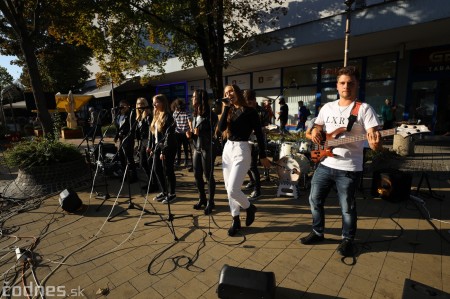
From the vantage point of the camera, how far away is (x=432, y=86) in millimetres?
10492

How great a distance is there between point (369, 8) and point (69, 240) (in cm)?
1053

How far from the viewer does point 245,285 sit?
2.22 metres

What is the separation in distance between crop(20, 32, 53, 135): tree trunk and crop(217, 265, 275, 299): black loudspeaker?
813 cm

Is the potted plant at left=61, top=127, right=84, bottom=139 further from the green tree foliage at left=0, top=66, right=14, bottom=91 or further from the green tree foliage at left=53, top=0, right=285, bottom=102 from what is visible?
the green tree foliage at left=0, top=66, right=14, bottom=91

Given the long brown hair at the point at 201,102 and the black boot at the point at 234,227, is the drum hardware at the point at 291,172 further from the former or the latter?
the long brown hair at the point at 201,102

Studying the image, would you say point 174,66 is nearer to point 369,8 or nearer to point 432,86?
point 369,8

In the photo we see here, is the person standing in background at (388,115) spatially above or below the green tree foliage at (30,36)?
below

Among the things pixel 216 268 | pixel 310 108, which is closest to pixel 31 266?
pixel 216 268

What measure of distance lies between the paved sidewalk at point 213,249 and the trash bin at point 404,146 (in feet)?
10.2

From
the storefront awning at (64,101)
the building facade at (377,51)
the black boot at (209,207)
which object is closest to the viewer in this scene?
the black boot at (209,207)

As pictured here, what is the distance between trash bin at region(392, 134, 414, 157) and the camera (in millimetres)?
7656

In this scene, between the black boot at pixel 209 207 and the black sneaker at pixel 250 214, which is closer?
the black sneaker at pixel 250 214

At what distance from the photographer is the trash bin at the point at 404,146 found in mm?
7656

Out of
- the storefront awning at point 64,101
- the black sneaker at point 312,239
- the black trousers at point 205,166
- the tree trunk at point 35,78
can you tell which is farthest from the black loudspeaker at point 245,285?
the storefront awning at point 64,101
